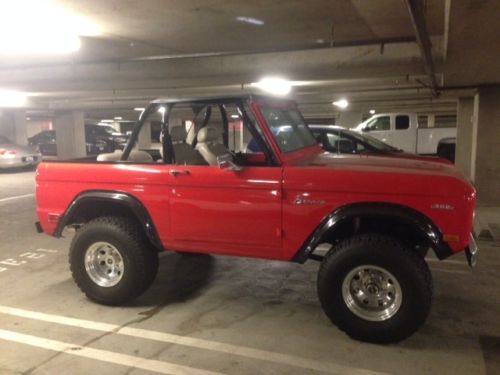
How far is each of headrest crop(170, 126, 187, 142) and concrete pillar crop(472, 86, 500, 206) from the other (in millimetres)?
8657

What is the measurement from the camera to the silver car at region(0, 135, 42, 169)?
17.9 meters

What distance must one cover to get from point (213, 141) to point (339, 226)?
5.34 feet

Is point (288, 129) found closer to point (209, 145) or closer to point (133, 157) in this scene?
point (209, 145)

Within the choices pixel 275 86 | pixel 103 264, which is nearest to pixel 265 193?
pixel 103 264

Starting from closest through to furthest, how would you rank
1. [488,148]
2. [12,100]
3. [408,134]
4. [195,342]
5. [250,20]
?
[195,342] → [250,20] → [488,148] → [12,100] → [408,134]

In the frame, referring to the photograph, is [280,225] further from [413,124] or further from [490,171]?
[413,124]

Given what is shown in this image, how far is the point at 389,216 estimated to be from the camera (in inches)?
147

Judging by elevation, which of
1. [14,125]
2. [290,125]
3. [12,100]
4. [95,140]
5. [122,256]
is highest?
[12,100]

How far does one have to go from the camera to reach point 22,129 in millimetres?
26125

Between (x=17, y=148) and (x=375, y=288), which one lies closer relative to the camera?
(x=375, y=288)

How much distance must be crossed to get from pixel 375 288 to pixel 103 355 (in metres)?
2.32

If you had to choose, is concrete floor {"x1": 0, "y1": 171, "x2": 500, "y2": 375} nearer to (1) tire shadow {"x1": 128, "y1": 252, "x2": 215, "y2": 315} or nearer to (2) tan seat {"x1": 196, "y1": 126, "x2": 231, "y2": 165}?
(1) tire shadow {"x1": 128, "y1": 252, "x2": 215, "y2": 315}

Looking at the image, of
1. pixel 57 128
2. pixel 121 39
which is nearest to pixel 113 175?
pixel 121 39

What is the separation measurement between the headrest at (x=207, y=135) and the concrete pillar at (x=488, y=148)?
844 centimetres
